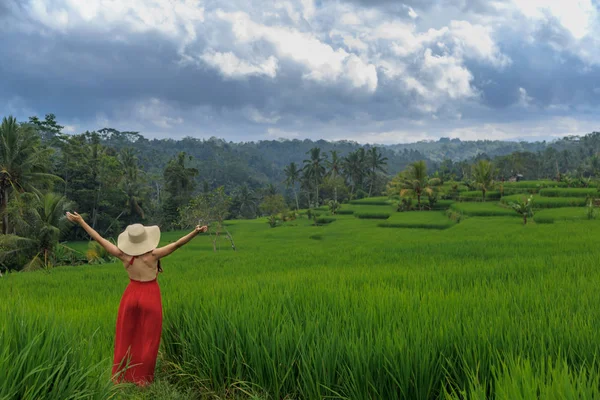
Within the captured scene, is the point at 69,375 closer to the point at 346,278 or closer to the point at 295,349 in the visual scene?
the point at 295,349

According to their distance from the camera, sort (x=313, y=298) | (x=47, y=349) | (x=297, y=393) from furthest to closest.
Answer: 1. (x=313, y=298)
2. (x=297, y=393)
3. (x=47, y=349)

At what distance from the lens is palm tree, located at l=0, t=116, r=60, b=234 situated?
2295cm

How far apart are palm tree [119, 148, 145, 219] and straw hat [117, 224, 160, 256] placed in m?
43.7

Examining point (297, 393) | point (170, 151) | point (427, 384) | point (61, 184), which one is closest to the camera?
point (427, 384)

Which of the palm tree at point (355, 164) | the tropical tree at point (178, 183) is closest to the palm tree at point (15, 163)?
the tropical tree at point (178, 183)

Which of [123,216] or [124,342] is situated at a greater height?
[124,342]

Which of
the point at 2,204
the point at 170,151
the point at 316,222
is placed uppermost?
the point at 170,151

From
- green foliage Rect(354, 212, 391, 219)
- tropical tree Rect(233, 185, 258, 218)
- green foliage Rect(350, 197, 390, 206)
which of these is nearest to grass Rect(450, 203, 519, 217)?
green foliage Rect(354, 212, 391, 219)

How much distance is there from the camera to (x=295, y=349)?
2.93 m

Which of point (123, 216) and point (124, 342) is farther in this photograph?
point (123, 216)

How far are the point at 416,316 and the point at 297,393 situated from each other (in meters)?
1.14

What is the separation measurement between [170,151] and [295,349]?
544 ft

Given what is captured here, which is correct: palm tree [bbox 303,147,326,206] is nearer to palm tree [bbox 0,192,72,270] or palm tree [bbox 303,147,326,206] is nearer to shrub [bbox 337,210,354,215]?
shrub [bbox 337,210,354,215]

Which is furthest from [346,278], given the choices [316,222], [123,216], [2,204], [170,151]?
[170,151]
